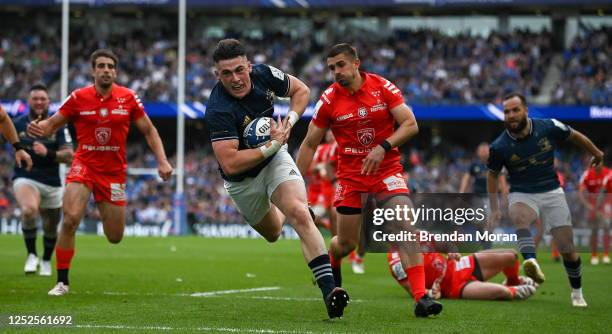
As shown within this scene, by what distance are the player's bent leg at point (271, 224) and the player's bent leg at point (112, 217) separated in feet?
8.55

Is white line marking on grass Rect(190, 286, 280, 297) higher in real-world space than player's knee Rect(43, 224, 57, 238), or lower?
lower

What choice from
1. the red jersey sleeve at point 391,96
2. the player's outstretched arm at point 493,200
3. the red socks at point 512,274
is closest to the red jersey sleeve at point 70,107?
the red jersey sleeve at point 391,96

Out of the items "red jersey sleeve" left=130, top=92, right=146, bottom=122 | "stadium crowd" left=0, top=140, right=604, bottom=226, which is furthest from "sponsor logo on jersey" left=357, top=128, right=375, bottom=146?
"stadium crowd" left=0, top=140, right=604, bottom=226

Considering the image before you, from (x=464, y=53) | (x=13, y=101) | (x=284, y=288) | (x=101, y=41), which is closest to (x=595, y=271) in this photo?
(x=284, y=288)

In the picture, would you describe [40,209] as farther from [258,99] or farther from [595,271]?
[595,271]

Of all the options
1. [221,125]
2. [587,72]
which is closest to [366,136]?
[221,125]

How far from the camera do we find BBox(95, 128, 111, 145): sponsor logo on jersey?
11578 millimetres

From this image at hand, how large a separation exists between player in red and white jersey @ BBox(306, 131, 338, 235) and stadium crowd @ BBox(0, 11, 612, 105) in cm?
2097

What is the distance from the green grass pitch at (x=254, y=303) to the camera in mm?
8320

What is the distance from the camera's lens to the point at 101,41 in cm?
4828

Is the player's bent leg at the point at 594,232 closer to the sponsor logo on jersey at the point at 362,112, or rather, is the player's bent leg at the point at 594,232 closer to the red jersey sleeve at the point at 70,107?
the sponsor logo on jersey at the point at 362,112

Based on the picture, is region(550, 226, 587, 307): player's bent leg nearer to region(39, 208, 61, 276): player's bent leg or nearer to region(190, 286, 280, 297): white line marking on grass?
region(190, 286, 280, 297): white line marking on grass

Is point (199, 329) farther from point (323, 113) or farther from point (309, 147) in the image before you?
point (323, 113)

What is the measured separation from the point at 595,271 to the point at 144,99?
95.7 feet
